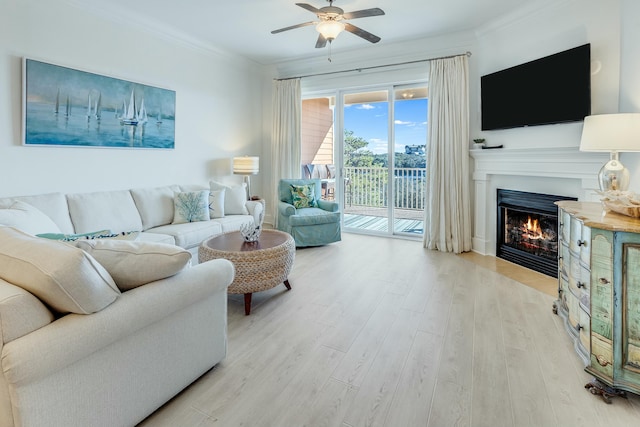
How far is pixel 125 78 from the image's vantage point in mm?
3834

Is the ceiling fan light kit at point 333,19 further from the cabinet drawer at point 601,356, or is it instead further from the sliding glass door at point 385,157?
the cabinet drawer at point 601,356

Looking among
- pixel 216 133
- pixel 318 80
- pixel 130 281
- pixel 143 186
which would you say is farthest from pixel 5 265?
pixel 318 80

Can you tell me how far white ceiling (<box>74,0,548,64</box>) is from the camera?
3574 millimetres

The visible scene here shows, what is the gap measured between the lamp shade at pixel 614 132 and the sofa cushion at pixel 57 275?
125 inches

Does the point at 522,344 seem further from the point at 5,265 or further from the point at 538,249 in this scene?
the point at 5,265

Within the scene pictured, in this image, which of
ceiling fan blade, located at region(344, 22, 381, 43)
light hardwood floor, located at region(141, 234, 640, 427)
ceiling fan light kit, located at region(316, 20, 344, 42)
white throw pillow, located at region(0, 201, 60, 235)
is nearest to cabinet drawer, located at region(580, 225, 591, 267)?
light hardwood floor, located at region(141, 234, 640, 427)

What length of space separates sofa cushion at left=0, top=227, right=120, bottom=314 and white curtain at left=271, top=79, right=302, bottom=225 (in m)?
4.48

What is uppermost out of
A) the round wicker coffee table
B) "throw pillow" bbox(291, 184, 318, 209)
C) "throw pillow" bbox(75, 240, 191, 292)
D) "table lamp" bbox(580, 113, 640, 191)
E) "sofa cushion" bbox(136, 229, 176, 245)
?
"table lamp" bbox(580, 113, 640, 191)

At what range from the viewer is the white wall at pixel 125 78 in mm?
3008

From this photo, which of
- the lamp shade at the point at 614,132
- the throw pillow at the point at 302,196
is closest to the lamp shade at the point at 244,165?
the throw pillow at the point at 302,196

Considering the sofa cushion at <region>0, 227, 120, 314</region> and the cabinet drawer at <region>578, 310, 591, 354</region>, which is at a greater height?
the sofa cushion at <region>0, 227, 120, 314</region>

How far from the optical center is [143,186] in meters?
4.16

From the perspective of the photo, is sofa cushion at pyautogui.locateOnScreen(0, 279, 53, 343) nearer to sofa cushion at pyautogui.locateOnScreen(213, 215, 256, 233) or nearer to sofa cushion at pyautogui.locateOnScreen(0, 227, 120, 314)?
sofa cushion at pyautogui.locateOnScreen(0, 227, 120, 314)

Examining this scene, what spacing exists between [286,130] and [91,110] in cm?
289
